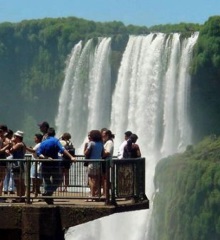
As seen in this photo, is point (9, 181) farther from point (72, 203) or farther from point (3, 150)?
point (3, 150)

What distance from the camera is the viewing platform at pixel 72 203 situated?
22000 millimetres

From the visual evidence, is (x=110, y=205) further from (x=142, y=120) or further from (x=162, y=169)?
(x=142, y=120)

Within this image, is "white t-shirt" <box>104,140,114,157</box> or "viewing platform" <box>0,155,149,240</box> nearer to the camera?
"viewing platform" <box>0,155,149,240</box>

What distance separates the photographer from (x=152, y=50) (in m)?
114

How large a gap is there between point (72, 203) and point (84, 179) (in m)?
0.85

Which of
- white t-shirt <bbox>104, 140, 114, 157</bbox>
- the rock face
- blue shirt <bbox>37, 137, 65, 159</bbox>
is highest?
white t-shirt <bbox>104, 140, 114, 157</bbox>

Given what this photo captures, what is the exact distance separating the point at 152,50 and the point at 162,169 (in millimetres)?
18998

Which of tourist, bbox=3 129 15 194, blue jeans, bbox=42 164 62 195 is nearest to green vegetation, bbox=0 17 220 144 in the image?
tourist, bbox=3 129 15 194

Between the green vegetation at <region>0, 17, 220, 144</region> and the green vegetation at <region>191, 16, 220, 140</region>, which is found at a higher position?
the green vegetation at <region>0, 17, 220, 144</region>

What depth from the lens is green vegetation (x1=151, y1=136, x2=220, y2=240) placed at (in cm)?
8762

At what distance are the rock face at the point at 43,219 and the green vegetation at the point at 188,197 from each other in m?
64.1

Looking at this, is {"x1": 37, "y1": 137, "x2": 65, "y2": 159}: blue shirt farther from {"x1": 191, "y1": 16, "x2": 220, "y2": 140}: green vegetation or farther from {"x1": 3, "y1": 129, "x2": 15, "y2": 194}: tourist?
{"x1": 191, "y1": 16, "x2": 220, "y2": 140}: green vegetation

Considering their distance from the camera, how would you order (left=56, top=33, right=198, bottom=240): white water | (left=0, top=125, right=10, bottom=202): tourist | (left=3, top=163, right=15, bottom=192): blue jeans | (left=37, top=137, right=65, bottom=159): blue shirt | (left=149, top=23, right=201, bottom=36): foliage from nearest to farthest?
1. (left=3, top=163, right=15, bottom=192): blue jeans
2. (left=0, top=125, right=10, bottom=202): tourist
3. (left=37, top=137, right=65, bottom=159): blue shirt
4. (left=56, top=33, right=198, bottom=240): white water
5. (left=149, top=23, right=201, bottom=36): foliage

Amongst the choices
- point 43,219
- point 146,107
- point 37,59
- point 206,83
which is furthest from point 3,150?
point 37,59
